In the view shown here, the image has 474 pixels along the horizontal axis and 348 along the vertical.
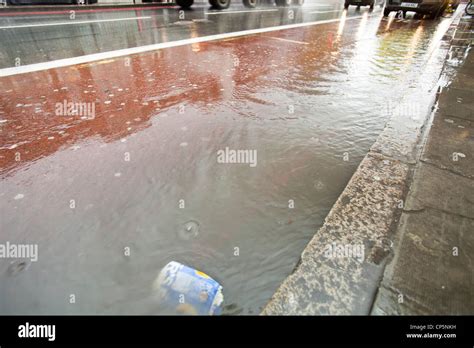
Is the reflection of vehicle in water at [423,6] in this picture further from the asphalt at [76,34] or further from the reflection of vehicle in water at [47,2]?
the reflection of vehicle in water at [47,2]

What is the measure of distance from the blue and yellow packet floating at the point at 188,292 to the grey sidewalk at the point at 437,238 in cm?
70

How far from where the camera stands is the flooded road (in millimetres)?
1283

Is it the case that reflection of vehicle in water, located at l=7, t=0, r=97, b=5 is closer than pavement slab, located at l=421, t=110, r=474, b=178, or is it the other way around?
pavement slab, located at l=421, t=110, r=474, b=178

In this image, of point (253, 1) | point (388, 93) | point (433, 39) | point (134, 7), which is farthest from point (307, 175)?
point (253, 1)

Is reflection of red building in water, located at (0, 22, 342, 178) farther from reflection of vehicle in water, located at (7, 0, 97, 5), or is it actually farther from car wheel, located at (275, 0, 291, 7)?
car wheel, located at (275, 0, 291, 7)

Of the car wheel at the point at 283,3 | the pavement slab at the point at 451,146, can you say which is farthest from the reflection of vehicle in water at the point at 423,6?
the pavement slab at the point at 451,146

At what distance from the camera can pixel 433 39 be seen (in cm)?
703

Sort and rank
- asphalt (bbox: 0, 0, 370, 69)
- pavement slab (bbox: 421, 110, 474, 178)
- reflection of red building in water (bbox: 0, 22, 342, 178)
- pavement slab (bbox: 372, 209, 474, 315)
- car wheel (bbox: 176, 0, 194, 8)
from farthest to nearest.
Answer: car wheel (bbox: 176, 0, 194, 8), asphalt (bbox: 0, 0, 370, 69), reflection of red building in water (bbox: 0, 22, 342, 178), pavement slab (bbox: 421, 110, 474, 178), pavement slab (bbox: 372, 209, 474, 315)

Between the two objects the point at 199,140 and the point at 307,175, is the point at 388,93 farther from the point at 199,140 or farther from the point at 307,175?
the point at 199,140

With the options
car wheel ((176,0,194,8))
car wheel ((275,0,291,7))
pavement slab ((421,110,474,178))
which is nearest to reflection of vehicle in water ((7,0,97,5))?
car wheel ((176,0,194,8))

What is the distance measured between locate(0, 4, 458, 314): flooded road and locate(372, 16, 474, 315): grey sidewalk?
46cm

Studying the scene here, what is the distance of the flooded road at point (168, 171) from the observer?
4.21 ft
